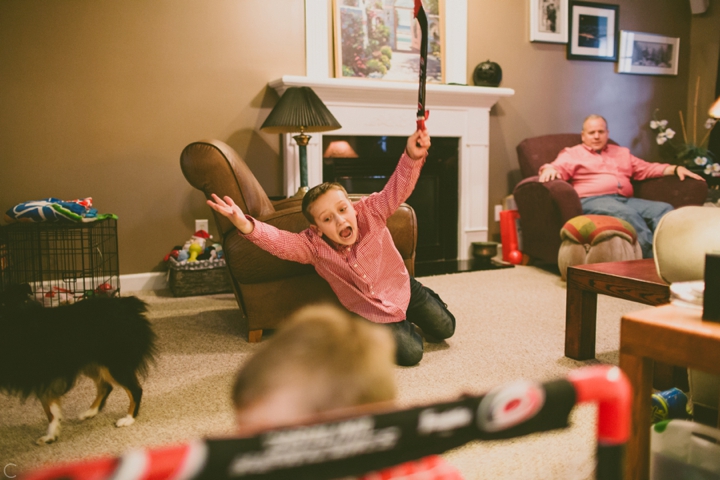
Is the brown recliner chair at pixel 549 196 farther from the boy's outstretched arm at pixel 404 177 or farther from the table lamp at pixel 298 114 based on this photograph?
the boy's outstretched arm at pixel 404 177

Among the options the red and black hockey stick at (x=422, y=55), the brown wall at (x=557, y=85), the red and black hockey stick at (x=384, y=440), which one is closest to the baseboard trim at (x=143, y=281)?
the red and black hockey stick at (x=422, y=55)

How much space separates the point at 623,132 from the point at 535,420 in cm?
493

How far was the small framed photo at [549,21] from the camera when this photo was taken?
4.25 meters

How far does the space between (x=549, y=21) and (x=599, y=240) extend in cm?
217

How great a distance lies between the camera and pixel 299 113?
3.08 metres

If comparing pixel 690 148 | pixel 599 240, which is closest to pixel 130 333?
pixel 599 240

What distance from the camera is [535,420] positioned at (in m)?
0.43

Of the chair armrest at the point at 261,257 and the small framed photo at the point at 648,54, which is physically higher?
the small framed photo at the point at 648,54

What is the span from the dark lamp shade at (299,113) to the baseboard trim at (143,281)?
3.79ft

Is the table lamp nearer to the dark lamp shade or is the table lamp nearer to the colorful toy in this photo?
the dark lamp shade

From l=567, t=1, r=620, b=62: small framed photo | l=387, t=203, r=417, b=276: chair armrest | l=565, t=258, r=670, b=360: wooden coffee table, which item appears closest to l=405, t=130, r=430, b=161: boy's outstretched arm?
l=387, t=203, r=417, b=276: chair armrest

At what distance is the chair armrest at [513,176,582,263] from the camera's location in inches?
131

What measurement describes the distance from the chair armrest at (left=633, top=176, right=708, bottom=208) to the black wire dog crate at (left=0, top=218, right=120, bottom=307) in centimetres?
351

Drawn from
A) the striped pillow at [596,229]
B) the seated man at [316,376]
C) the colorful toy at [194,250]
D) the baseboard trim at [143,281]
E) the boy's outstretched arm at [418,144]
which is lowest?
the baseboard trim at [143,281]
